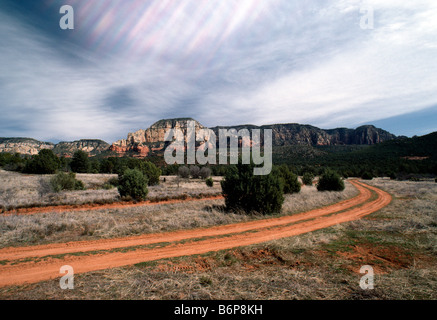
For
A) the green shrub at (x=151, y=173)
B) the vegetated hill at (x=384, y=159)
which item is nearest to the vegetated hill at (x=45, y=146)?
the green shrub at (x=151, y=173)

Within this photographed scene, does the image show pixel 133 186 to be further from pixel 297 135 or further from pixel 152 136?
pixel 297 135

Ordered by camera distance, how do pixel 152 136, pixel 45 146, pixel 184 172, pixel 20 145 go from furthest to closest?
pixel 152 136 < pixel 45 146 < pixel 20 145 < pixel 184 172

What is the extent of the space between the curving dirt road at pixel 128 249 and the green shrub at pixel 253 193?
2348mm

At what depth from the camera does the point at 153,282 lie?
4660mm

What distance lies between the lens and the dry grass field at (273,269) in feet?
13.9

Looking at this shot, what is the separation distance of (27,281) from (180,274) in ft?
Answer: 13.4

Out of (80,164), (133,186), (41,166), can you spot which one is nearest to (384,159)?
(133,186)

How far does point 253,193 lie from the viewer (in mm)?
14430

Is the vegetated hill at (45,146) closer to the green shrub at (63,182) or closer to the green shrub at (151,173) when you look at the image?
the green shrub at (151,173)

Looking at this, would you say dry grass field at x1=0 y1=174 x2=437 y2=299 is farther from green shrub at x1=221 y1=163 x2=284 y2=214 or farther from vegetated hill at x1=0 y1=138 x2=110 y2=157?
vegetated hill at x1=0 y1=138 x2=110 y2=157

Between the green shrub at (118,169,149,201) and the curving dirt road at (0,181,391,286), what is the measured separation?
1395cm

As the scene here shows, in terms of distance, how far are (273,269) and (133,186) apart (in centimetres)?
2048
